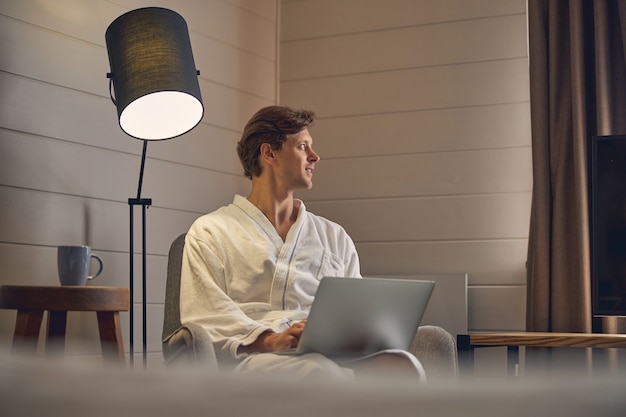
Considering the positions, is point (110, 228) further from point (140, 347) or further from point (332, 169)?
point (332, 169)

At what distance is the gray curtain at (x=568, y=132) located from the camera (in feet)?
11.5

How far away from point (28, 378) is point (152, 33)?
2.78 metres

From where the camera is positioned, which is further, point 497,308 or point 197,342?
point 497,308

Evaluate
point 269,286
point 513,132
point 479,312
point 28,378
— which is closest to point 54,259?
point 269,286

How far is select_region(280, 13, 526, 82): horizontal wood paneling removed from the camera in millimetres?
4023

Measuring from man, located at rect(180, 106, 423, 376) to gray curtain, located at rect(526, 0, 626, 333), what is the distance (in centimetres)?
101

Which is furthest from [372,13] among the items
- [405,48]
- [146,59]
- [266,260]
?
[266,260]

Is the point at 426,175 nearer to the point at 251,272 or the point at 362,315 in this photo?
the point at 251,272

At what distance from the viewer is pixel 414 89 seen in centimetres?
419

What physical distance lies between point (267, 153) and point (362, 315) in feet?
3.61

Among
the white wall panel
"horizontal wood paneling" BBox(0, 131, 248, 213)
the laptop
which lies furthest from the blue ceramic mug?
the white wall panel

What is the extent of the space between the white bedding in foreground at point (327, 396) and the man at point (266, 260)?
1.98 metres

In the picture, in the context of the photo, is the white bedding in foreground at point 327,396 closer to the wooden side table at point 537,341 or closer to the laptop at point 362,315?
the laptop at point 362,315

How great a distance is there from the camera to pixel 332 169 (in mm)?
4324
